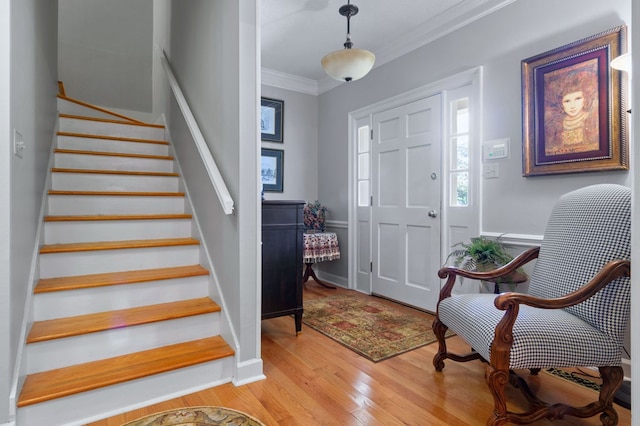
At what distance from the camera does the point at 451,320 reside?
189 centimetres

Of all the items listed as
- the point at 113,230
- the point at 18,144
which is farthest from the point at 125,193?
the point at 18,144

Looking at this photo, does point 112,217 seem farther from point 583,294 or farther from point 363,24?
point 583,294

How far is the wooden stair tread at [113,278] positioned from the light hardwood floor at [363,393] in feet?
2.31

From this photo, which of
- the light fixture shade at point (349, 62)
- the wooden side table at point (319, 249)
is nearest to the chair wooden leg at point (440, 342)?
the light fixture shade at point (349, 62)

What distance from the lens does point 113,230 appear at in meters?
2.44

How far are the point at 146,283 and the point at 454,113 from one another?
109 inches

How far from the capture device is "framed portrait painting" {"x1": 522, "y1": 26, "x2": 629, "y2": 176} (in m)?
2.05

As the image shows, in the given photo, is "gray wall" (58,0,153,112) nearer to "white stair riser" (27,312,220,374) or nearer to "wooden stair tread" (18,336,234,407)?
"white stair riser" (27,312,220,374)

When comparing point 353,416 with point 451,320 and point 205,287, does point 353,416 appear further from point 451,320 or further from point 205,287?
point 205,287

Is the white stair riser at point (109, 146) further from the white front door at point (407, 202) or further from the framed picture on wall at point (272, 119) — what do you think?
the white front door at point (407, 202)

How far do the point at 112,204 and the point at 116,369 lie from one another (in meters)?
1.34

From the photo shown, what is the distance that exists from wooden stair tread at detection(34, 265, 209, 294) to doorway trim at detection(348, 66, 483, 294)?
2.13m

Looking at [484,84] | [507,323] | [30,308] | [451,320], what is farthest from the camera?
[484,84]

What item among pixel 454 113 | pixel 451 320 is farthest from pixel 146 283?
pixel 454 113
